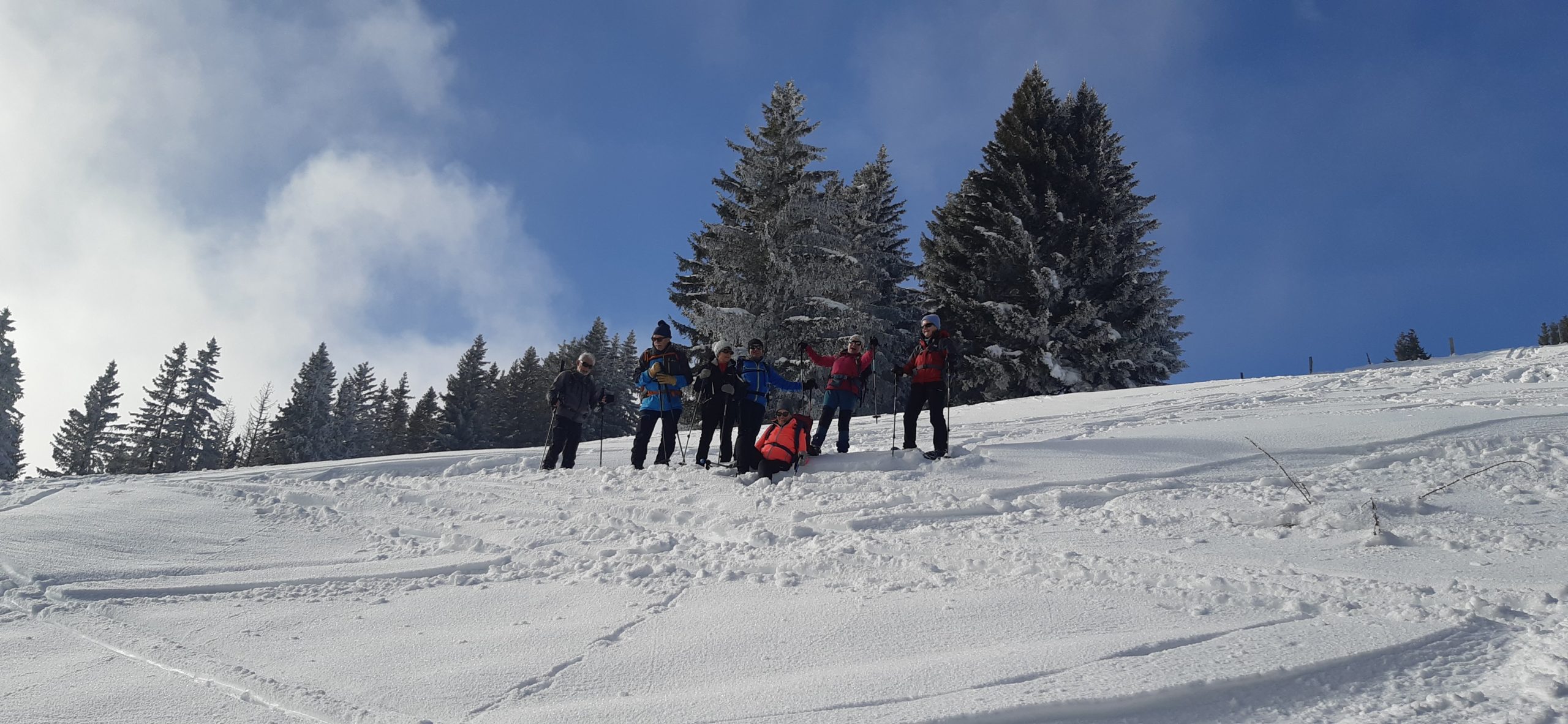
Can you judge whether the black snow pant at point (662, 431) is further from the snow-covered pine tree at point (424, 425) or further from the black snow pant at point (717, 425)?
the snow-covered pine tree at point (424, 425)

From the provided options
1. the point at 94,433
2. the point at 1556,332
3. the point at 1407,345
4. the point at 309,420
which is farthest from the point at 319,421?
the point at 1556,332

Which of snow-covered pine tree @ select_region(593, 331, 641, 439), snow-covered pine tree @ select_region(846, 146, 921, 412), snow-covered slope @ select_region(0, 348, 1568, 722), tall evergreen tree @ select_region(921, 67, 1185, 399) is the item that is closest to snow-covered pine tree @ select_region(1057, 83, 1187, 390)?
tall evergreen tree @ select_region(921, 67, 1185, 399)

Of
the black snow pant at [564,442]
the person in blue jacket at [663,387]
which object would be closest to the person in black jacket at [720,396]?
the person in blue jacket at [663,387]

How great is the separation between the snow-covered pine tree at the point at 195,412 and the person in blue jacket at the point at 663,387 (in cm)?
4222

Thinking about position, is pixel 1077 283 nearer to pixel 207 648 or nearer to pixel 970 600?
pixel 970 600

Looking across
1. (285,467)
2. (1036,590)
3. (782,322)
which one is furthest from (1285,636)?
(782,322)

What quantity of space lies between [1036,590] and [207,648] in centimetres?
449

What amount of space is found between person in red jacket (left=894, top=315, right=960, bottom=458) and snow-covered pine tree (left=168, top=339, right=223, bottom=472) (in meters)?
45.4

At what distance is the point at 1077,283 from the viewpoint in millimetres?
19656

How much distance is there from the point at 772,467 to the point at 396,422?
5279 centimetres

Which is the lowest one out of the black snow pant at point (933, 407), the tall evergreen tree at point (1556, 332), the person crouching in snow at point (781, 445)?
the person crouching in snow at point (781, 445)

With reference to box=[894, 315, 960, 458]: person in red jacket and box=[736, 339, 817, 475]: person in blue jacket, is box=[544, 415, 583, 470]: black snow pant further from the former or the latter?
box=[894, 315, 960, 458]: person in red jacket

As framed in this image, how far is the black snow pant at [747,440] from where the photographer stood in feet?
27.3

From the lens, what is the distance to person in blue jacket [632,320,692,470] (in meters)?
9.52
